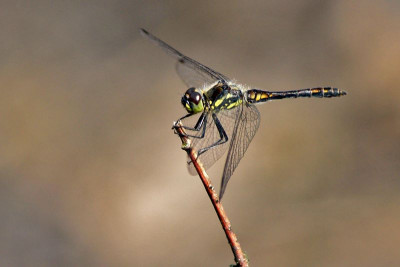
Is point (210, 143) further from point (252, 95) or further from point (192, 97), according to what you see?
point (252, 95)

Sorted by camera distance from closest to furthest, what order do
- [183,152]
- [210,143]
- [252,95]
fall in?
[210,143], [252,95], [183,152]

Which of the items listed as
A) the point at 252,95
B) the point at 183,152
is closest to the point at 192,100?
the point at 252,95

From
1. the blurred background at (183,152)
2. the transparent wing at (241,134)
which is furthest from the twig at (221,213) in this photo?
the blurred background at (183,152)

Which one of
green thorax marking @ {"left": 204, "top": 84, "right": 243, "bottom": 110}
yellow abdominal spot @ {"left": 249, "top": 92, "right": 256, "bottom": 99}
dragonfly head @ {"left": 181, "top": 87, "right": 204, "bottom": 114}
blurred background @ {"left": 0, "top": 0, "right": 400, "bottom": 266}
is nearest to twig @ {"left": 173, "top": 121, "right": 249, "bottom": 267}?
dragonfly head @ {"left": 181, "top": 87, "right": 204, "bottom": 114}

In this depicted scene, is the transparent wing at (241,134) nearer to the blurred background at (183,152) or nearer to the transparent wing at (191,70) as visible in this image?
the transparent wing at (191,70)


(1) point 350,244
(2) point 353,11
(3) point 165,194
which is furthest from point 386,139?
(3) point 165,194

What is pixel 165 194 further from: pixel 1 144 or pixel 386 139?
pixel 386 139
